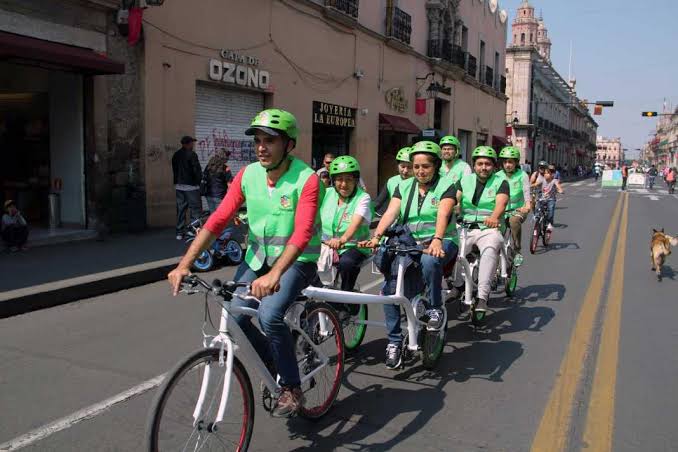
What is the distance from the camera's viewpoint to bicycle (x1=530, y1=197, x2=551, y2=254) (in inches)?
492

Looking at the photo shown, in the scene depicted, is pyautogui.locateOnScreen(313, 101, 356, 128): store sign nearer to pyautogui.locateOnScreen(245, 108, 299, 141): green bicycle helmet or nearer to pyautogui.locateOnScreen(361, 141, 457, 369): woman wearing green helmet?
pyautogui.locateOnScreen(361, 141, 457, 369): woman wearing green helmet

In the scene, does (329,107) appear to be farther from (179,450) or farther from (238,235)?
(179,450)

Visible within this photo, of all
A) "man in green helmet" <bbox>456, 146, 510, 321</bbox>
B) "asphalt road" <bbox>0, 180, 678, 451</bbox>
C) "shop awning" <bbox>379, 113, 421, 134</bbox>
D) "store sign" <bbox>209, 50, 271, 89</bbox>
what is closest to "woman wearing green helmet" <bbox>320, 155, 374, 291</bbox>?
"asphalt road" <bbox>0, 180, 678, 451</bbox>

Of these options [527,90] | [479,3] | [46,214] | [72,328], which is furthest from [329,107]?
[527,90]

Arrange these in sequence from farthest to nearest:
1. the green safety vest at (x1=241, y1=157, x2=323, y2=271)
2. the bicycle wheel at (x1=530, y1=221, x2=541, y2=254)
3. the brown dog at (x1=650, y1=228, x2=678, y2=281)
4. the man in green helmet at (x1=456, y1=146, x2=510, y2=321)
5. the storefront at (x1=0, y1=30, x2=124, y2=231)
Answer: the bicycle wheel at (x1=530, y1=221, x2=541, y2=254) < the storefront at (x1=0, y1=30, x2=124, y2=231) < the brown dog at (x1=650, y1=228, x2=678, y2=281) < the man in green helmet at (x1=456, y1=146, x2=510, y2=321) < the green safety vest at (x1=241, y1=157, x2=323, y2=271)

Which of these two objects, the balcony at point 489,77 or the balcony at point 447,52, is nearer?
the balcony at point 447,52

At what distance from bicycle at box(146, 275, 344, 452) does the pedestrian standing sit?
24.2 ft

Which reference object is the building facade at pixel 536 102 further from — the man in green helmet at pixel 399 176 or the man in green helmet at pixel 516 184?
the man in green helmet at pixel 399 176

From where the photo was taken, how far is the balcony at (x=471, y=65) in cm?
→ 3166

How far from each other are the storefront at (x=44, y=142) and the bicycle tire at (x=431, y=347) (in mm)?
8536

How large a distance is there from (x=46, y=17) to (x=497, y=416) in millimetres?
9449

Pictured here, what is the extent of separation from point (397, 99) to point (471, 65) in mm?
10296

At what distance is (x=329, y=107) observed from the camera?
62.2ft

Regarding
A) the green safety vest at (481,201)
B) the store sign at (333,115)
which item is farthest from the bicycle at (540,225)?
the store sign at (333,115)
